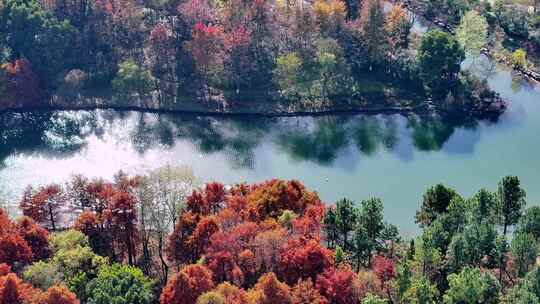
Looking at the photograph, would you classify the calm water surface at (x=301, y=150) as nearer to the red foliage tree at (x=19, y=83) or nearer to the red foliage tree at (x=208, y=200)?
the red foliage tree at (x=19, y=83)

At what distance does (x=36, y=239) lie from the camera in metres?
62.3

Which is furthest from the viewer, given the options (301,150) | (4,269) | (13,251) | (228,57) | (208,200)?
(228,57)

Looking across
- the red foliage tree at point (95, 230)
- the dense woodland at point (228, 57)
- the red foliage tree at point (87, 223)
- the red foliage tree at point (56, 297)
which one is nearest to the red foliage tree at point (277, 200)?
the red foliage tree at point (95, 230)

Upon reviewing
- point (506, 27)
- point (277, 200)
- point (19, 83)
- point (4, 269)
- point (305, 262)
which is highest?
point (506, 27)

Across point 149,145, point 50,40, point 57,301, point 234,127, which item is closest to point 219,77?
point 234,127

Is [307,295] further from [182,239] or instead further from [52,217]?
[52,217]

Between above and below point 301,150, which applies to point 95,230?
below

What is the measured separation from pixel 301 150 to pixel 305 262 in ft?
112

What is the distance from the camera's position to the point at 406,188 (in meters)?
83.1

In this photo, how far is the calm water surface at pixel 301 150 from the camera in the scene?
3305 inches

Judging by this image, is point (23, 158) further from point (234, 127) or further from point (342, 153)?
point (342, 153)

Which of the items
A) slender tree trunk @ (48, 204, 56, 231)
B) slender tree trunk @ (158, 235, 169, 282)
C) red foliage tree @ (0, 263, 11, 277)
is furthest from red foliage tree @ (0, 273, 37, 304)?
slender tree trunk @ (48, 204, 56, 231)

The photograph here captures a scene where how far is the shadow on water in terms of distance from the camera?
8988cm

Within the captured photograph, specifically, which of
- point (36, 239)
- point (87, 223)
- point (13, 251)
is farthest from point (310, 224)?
point (13, 251)
